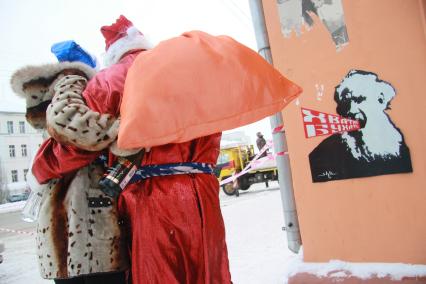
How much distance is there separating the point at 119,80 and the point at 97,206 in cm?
50

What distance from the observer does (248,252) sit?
4.49m

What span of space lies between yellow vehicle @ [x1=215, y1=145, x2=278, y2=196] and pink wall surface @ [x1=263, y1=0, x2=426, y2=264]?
1008cm

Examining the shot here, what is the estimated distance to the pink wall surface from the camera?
2340 mm

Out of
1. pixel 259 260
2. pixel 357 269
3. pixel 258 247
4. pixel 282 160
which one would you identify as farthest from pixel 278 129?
pixel 258 247

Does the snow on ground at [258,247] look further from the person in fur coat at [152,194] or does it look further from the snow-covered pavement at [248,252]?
the person in fur coat at [152,194]

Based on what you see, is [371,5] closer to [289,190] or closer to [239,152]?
[289,190]

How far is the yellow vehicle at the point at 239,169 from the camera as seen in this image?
1323 cm

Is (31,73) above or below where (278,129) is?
above

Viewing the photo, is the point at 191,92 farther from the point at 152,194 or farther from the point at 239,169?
the point at 239,169

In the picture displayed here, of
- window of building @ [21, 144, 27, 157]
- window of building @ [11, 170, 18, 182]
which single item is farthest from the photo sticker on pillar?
window of building @ [21, 144, 27, 157]

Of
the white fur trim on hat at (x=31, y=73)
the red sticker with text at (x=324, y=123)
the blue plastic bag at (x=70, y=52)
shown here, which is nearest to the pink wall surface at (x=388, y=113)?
the red sticker with text at (x=324, y=123)

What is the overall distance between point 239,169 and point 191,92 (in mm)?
13070

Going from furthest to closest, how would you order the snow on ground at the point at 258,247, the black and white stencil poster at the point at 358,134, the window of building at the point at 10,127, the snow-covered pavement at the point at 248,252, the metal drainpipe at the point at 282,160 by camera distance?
the window of building at the point at 10,127
the snow-covered pavement at the point at 248,252
the snow on ground at the point at 258,247
the metal drainpipe at the point at 282,160
the black and white stencil poster at the point at 358,134

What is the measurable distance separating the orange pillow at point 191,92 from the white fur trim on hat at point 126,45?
A: 37 cm
